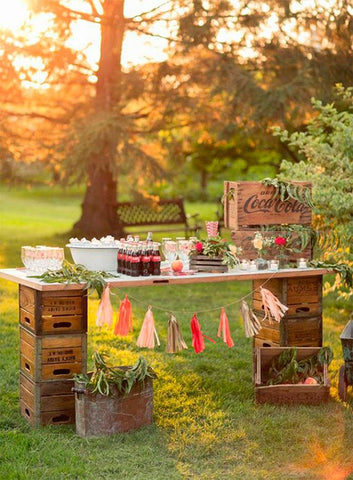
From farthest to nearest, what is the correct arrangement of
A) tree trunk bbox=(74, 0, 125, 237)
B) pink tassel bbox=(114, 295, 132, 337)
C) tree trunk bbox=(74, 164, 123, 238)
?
tree trunk bbox=(74, 164, 123, 238) → tree trunk bbox=(74, 0, 125, 237) → pink tassel bbox=(114, 295, 132, 337)

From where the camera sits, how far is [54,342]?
585 cm

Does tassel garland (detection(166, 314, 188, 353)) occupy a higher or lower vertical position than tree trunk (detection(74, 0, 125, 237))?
lower

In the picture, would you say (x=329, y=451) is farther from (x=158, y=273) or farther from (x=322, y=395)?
(x=158, y=273)

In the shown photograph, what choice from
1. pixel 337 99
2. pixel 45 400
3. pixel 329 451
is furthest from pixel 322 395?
pixel 337 99

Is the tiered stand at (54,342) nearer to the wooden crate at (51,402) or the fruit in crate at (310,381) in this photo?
the wooden crate at (51,402)

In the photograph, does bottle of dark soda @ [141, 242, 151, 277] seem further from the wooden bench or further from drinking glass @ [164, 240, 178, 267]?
the wooden bench

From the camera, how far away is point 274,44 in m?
16.0

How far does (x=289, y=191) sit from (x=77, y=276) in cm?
190

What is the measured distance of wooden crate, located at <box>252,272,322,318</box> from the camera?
6.79m

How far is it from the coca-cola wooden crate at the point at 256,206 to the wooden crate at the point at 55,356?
5.29 feet

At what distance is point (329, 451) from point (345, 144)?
442 centimetres

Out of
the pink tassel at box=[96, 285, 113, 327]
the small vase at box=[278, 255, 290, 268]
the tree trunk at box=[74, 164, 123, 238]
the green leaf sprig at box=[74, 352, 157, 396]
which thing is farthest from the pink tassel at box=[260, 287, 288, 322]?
the tree trunk at box=[74, 164, 123, 238]

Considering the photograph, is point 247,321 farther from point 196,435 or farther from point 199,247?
point 196,435

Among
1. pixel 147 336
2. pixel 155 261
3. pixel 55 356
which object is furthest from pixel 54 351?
pixel 155 261
